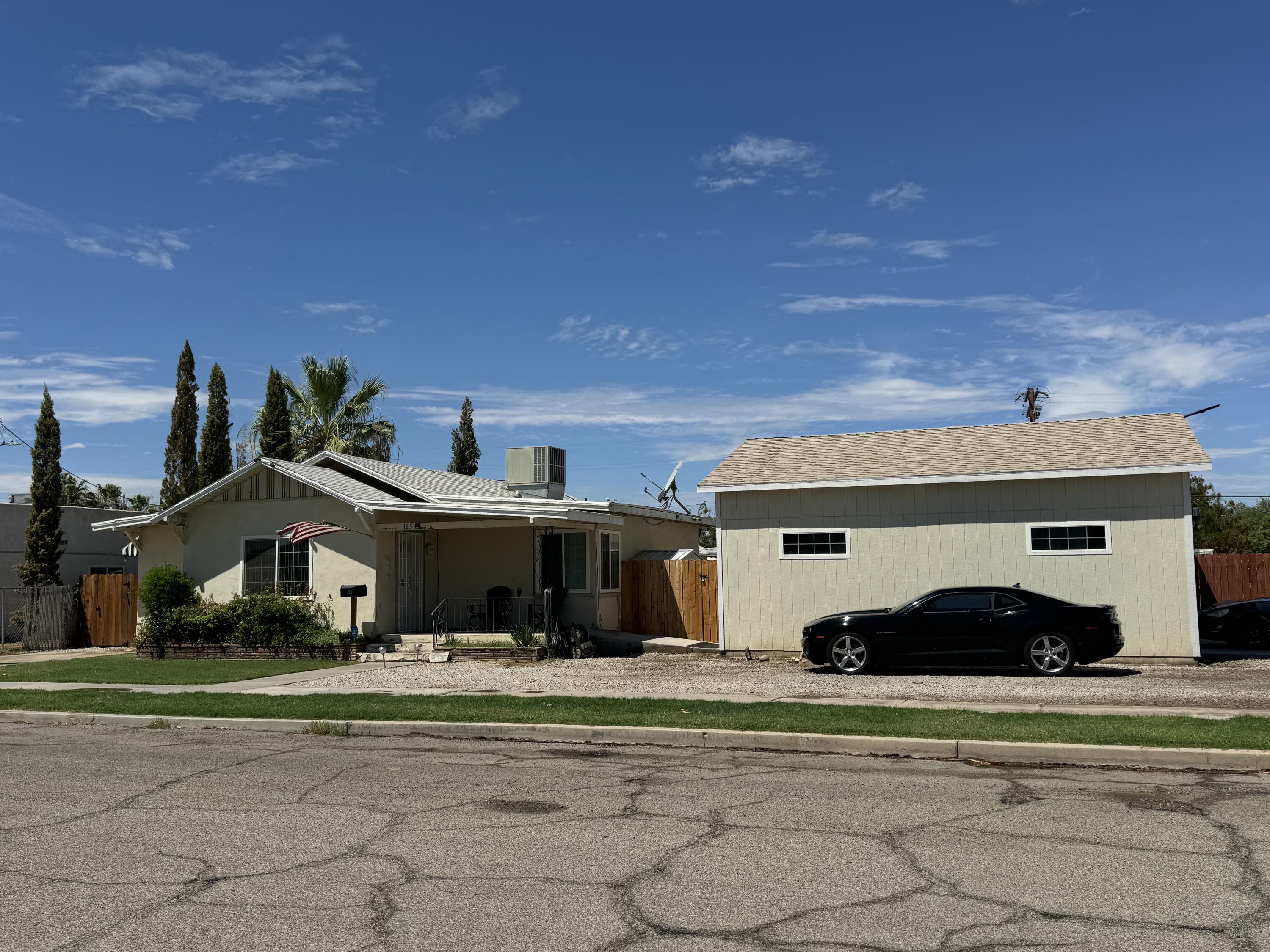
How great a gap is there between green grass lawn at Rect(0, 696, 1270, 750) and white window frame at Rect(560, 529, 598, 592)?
8330 mm

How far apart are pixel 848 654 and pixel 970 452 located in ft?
19.5

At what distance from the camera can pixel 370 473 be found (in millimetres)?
24562

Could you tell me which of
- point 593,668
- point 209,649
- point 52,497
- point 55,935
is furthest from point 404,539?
point 55,935

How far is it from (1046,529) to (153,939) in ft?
57.6

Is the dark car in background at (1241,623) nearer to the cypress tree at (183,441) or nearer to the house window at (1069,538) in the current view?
the house window at (1069,538)

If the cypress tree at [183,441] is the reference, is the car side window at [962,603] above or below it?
below

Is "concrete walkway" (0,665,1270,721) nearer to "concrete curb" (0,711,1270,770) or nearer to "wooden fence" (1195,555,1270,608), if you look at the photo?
"concrete curb" (0,711,1270,770)

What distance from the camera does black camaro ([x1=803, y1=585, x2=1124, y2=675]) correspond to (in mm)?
16172

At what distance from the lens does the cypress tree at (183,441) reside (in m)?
31.3

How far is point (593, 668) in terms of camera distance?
18781 mm

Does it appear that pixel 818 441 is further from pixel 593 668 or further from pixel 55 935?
pixel 55 935

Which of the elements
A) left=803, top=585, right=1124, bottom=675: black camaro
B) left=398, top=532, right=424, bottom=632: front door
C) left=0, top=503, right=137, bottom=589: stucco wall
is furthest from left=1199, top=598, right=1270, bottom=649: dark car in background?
left=0, top=503, right=137, bottom=589: stucco wall

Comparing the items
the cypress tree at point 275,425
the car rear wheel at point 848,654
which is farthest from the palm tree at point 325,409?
the car rear wheel at point 848,654

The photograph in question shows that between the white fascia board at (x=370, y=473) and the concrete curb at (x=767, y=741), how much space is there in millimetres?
9775
